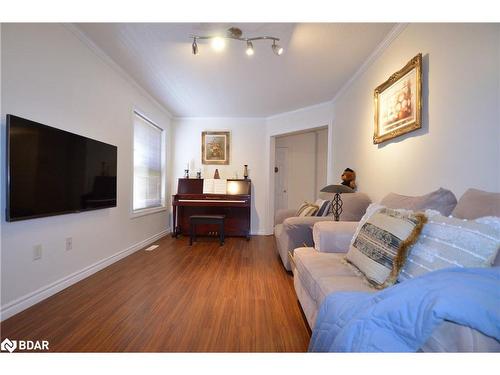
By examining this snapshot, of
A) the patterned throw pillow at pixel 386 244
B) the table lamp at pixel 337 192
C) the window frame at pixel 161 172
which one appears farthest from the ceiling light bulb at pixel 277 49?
the window frame at pixel 161 172

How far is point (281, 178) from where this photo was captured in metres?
5.27

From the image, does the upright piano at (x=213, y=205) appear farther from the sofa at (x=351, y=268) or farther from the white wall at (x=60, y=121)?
the sofa at (x=351, y=268)

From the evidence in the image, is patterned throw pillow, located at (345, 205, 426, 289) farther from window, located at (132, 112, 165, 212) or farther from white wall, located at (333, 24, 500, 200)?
window, located at (132, 112, 165, 212)

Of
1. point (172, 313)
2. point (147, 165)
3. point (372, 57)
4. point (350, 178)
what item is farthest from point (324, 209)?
point (147, 165)

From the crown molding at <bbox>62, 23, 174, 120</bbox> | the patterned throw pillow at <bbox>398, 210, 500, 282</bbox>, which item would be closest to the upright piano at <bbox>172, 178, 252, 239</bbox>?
the crown molding at <bbox>62, 23, 174, 120</bbox>

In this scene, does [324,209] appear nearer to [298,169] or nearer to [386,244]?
[386,244]

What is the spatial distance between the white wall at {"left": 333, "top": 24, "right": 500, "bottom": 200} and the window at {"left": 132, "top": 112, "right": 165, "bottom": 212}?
3.32 m

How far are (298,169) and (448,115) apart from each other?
381 cm

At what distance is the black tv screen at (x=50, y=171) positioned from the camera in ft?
4.86

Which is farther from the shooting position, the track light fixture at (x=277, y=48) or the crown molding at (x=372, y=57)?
the track light fixture at (x=277, y=48)

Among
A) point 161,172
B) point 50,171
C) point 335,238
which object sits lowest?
point 335,238

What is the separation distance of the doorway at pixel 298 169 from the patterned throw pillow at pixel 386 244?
154 inches
